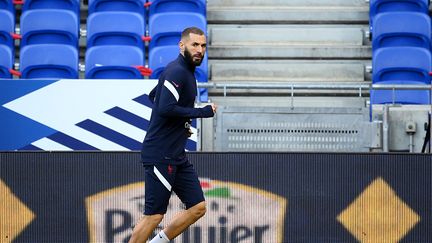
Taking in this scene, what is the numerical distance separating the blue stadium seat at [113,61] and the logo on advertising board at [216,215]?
3.64m

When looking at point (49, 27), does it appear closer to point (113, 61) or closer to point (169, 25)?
point (113, 61)

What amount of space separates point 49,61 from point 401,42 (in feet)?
13.7

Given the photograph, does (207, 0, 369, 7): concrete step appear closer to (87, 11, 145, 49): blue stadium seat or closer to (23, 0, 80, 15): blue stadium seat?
(87, 11, 145, 49): blue stadium seat

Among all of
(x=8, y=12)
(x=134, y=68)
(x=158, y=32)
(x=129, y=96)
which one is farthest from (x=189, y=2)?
(x=129, y=96)

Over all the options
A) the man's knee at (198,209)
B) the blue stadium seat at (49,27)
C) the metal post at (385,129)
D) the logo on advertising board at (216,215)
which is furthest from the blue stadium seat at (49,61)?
the man's knee at (198,209)

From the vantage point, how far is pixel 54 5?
1230 centimetres

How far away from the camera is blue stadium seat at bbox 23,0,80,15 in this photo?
12219 mm

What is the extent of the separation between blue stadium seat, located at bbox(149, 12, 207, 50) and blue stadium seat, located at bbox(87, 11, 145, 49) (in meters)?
0.18

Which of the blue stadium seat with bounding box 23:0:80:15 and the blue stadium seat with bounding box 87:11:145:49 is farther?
the blue stadium seat with bounding box 23:0:80:15

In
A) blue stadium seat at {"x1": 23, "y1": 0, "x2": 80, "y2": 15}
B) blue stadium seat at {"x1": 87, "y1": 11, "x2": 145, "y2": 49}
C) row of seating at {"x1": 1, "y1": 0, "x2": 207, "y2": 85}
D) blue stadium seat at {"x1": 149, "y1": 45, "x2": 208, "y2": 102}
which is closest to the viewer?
blue stadium seat at {"x1": 149, "y1": 45, "x2": 208, "y2": 102}

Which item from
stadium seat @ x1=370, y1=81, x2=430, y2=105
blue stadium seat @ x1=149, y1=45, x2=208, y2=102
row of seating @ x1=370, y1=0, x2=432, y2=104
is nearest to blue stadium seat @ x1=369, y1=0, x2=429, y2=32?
row of seating @ x1=370, y1=0, x2=432, y2=104

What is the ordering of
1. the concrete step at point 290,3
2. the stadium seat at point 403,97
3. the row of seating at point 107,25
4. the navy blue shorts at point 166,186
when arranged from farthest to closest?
the concrete step at point 290,3
the row of seating at point 107,25
the stadium seat at point 403,97
the navy blue shorts at point 166,186

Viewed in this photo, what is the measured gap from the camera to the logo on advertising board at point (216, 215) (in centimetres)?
758

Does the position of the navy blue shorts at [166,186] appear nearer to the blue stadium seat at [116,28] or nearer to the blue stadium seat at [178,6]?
the blue stadium seat at [116,28]
